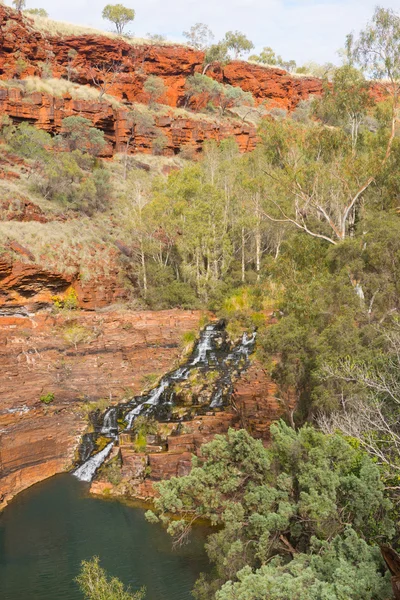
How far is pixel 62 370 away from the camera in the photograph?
25531 mm

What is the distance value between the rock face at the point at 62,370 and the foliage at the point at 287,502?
37.2 feet

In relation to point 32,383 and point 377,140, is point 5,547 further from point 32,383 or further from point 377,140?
point 377,140

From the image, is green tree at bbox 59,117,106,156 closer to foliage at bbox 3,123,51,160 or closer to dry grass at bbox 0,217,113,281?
foliage at bbox 3,123,51,160

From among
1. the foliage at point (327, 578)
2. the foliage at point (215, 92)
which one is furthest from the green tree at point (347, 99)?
the foliage at point (215, 92)

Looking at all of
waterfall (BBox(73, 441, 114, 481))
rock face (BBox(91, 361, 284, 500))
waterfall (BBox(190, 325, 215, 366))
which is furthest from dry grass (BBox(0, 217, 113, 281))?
rock face (BBox(91, 361, 284, 500))

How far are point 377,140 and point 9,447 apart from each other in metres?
22.6

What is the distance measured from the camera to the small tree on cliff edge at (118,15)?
68.5m

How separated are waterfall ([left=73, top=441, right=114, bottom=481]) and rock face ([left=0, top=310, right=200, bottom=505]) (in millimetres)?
908

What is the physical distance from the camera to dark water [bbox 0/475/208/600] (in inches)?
516

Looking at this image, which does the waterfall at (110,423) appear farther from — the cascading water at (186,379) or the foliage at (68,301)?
the foliage at (68,301)

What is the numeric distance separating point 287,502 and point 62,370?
18.7 meters

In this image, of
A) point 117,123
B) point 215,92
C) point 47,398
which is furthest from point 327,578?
point 215,92

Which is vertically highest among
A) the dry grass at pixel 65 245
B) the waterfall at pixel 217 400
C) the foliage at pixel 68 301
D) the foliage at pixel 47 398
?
the dry grass at pixel 65 245

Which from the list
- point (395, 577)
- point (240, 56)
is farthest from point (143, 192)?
point (240, 56)
